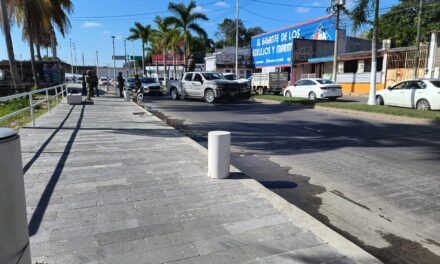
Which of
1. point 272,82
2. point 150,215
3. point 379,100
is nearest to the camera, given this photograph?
point 150,215

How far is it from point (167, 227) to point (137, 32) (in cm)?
5562

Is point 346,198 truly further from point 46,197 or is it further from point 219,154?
point 46,197

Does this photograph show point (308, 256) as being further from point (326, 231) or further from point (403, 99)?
point (403, 99)

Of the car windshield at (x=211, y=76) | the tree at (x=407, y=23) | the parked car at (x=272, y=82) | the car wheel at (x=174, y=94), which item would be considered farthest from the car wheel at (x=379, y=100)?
the tree at (x=407, y=23)

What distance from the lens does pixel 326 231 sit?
11.8 feet

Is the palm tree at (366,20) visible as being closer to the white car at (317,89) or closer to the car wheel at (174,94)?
the white car at (317,89)

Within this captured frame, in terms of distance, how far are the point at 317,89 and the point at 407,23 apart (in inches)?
1265

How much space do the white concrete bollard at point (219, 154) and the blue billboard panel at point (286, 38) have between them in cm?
3457

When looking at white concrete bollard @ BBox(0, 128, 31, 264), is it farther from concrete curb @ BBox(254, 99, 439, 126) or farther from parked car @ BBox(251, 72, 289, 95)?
parked car @ BBox(251, 72, 289, 95)

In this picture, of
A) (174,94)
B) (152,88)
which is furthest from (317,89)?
(152,88)

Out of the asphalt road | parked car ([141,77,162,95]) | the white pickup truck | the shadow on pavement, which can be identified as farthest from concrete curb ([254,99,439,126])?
parked car ([141,77,162,95])

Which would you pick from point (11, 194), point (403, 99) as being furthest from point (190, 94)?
point (11, 194)

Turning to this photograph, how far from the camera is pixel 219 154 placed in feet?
17.2

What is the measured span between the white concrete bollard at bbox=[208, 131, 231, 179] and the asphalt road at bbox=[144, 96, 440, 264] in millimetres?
850
